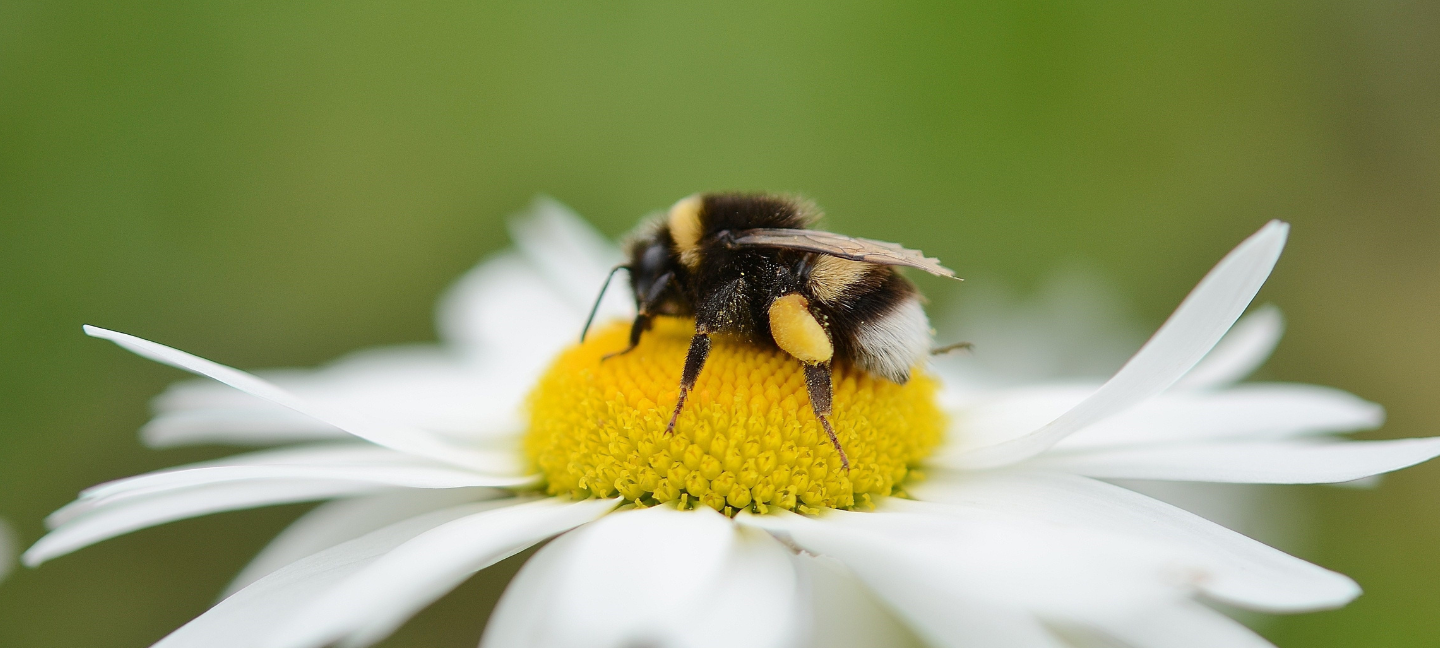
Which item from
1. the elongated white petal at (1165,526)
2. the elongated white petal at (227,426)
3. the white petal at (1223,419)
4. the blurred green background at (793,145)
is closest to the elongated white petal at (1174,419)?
the white petal at (1223,419)

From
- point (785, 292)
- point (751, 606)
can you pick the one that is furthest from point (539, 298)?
point (751, 606)

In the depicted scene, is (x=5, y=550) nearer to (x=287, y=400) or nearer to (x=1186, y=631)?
(x=287, y=400)

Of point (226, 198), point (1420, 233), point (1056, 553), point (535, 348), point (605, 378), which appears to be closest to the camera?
point (1056, 553)

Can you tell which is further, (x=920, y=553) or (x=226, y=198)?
(x=226, y=198)

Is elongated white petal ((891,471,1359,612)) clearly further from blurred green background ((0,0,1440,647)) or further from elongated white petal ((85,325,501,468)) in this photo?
blurred green background ((0,0,1440,647))

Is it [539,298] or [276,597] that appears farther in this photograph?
[539,298]

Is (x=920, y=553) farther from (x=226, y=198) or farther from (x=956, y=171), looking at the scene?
(x=226, y=198)

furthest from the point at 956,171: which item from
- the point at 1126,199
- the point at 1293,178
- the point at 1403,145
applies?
the point at 1403,145
